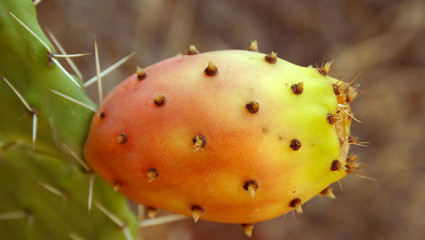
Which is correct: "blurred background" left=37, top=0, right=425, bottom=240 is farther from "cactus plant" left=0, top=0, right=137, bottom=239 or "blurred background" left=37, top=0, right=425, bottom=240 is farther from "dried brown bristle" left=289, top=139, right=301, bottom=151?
"dried brown bristle" left=289, top=139, right=301, bottom=151

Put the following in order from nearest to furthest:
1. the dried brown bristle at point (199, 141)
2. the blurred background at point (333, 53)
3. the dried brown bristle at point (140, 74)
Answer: the dried brown bristle at point (199, 141), the dried brown bristle at point (140, 74), the blurred background at point (333, 53)

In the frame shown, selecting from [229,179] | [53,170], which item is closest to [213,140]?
[229,179]

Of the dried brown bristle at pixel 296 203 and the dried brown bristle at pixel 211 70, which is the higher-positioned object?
the dried brown bristle at pixel 211 70

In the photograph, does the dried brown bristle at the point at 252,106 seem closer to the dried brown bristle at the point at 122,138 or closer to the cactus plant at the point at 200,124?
the cactus plant at the point at 200,124

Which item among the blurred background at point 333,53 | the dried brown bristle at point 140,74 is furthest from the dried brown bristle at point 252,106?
the blurred background at point 333,53

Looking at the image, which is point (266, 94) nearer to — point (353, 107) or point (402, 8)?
point (353, 107)

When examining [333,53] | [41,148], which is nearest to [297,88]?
[41,148]
